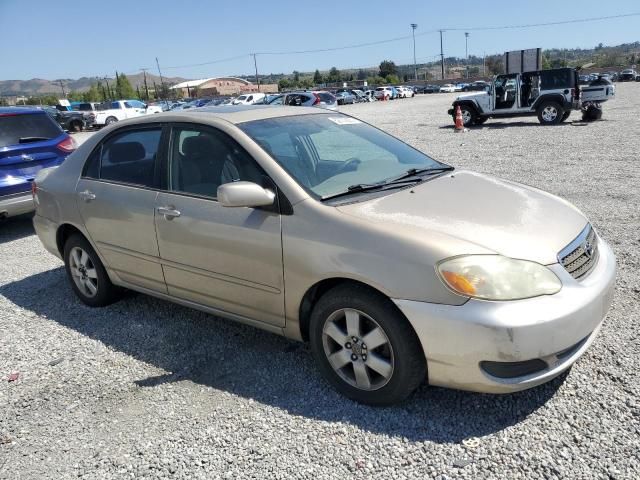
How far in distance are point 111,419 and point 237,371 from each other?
796mm

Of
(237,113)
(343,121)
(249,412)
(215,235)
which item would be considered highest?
(237,113)

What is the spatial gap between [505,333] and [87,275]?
359cm

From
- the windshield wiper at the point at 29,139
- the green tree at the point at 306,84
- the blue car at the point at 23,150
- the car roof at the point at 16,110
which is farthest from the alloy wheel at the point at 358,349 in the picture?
the green tree at the point at 306,84

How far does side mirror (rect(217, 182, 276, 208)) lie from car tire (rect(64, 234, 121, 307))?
1970 millimetres

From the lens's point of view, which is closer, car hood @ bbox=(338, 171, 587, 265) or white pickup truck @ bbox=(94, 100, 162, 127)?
car hood @ bbox=(338, 171, 587, 265)

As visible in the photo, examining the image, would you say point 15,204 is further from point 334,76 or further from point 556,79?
point 334,76

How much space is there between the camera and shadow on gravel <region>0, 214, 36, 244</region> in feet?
24.3

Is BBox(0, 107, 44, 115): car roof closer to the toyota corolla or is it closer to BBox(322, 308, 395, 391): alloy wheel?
the toyota corolla

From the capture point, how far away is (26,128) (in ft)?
24.2

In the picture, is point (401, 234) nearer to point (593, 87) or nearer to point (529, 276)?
point (529, 276)

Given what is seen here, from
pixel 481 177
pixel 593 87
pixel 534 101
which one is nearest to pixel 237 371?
pixel 481 177

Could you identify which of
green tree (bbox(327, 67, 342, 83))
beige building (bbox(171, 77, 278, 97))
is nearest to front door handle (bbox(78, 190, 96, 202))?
beige building (bbox(171, 77, 278, 97))

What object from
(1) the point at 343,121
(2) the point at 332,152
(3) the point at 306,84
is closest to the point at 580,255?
(2) the point at 332,152

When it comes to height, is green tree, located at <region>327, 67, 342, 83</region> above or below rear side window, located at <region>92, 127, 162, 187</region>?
above
